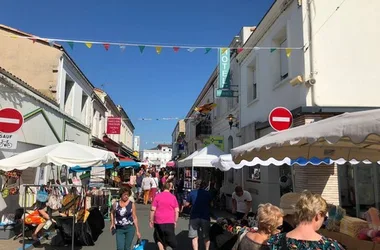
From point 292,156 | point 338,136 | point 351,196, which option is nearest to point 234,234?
point 292,156

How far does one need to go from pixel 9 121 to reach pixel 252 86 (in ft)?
34.5

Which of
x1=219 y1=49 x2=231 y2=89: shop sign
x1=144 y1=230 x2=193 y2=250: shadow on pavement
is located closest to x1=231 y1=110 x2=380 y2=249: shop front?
x1=144 y1=230 x2=193 y2=250: shadow on pavement

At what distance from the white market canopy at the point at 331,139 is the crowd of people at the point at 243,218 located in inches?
28.3

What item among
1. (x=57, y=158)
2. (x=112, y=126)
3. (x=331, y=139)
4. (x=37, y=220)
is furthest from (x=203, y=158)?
(x=112, y=126)

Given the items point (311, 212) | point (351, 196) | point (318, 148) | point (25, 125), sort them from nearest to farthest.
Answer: point (311, 212)
point (318, 148)
point (351, 196)
point (25, 125)

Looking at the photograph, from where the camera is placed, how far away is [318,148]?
18.8ft

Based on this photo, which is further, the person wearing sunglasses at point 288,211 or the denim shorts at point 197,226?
the denim shorts at point 197,226

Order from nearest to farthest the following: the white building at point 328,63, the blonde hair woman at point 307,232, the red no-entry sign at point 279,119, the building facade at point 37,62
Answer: the blonde hair woman at point 307,232 < the red no-entry sign at point 279,119 < the white building at point 328,63 < the building facade at point 37,62

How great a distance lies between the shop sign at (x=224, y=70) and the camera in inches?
646

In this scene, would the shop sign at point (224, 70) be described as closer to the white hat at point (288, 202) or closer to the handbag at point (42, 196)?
the handbag at point (42, 196)

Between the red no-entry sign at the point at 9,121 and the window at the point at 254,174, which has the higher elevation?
the red no-entry sign at the point at 9,121

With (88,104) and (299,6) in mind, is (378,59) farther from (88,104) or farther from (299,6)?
(88,104)

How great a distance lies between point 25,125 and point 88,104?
10.1 m

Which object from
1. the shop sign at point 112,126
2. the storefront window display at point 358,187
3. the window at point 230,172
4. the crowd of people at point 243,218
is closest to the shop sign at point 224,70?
the window at point 230,172
